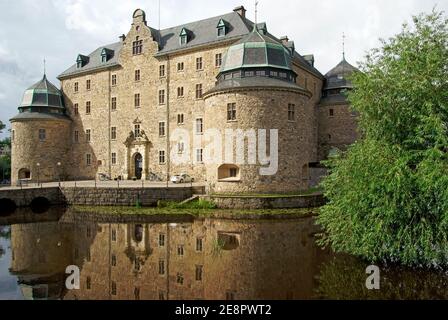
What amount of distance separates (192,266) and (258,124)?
512 inches

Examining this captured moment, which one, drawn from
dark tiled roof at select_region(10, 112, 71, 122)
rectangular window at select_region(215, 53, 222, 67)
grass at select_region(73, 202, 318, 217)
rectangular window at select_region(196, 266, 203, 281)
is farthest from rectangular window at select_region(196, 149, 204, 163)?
rectangular window at select_region(196, 266, 203, 281)

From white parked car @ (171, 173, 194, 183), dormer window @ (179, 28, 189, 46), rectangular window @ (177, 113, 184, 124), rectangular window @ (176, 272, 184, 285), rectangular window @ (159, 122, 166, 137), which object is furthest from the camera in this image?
rectangular window @ (159, 122, 166, 137)

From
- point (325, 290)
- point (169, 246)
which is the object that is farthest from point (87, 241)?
point (325, 290)

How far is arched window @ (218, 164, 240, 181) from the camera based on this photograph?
2297 cm

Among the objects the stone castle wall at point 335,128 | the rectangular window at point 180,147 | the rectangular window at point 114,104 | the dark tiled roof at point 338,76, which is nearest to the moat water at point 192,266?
the rectangular window at point 180,147

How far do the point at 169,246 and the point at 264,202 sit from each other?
863cm

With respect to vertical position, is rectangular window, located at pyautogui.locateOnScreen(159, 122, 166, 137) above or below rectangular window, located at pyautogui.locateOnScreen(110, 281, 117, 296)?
above

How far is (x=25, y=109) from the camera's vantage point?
36.0 metres

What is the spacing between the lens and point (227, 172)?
23297 millimetres

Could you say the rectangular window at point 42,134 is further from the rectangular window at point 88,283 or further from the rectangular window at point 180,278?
the rectangular window at point 180,278

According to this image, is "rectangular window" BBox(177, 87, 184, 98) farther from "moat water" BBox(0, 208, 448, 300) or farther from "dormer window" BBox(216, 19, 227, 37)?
"moat water" BBox(0, 208, 448, 300)

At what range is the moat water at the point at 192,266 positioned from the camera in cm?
854

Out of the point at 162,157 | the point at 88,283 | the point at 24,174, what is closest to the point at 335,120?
the point at 162,157

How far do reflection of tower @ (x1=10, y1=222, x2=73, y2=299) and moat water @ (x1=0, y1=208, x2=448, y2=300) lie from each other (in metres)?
0.03
